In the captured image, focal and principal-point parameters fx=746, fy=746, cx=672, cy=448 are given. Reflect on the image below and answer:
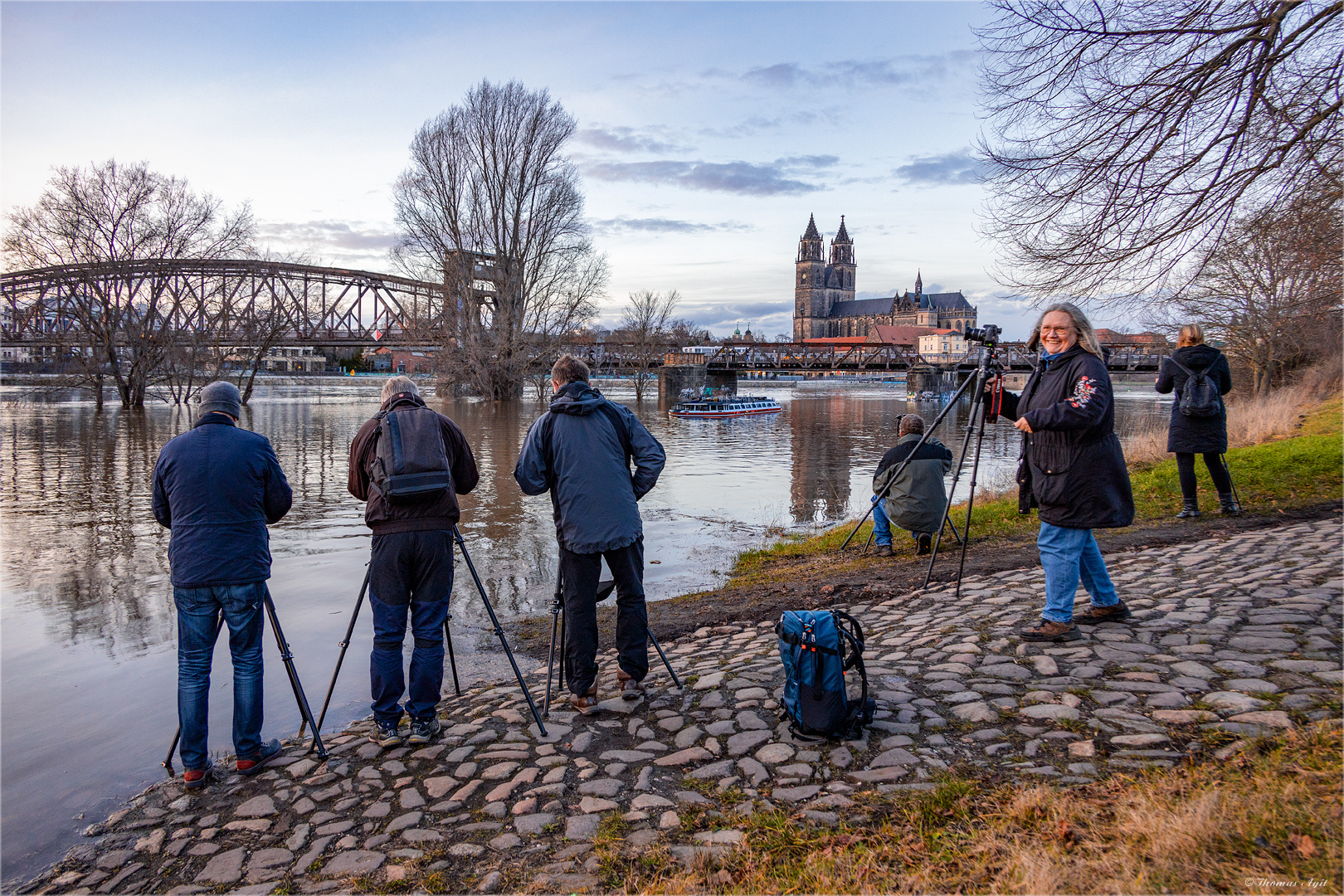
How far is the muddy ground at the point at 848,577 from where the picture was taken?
21.8 feet

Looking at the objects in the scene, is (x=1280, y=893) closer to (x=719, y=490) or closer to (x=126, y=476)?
(x=719, y=490)

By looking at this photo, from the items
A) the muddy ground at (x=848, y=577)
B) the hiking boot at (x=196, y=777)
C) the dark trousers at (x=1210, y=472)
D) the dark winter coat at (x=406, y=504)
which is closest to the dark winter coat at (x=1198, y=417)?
the dark trousers at (x=1210, y=472)

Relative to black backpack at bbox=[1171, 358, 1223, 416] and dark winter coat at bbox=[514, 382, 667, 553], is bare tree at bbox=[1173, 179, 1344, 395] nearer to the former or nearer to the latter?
black backpack at bbox=[1171, 358, 1223, 416]

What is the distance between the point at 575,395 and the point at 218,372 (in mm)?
44034

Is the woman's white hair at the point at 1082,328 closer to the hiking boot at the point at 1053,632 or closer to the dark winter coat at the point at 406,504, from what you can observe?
the hiking boot at the point at 1053,632

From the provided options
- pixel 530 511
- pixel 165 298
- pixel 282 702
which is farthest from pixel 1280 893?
pixel 165 298

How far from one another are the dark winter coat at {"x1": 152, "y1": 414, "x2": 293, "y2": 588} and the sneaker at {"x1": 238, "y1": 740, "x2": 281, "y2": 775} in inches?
39.0

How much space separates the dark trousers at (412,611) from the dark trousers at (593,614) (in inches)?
29.1

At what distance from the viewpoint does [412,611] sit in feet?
14.3

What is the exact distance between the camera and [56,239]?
32750 millimetres

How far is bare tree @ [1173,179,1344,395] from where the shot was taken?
25.4 feet

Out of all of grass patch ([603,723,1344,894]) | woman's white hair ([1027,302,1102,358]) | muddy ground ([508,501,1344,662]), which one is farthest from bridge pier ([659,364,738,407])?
grass patch ([603,723,1344,894])

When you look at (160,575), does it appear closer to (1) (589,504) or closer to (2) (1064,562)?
(1) (589,504)

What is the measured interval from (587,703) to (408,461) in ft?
5.87
